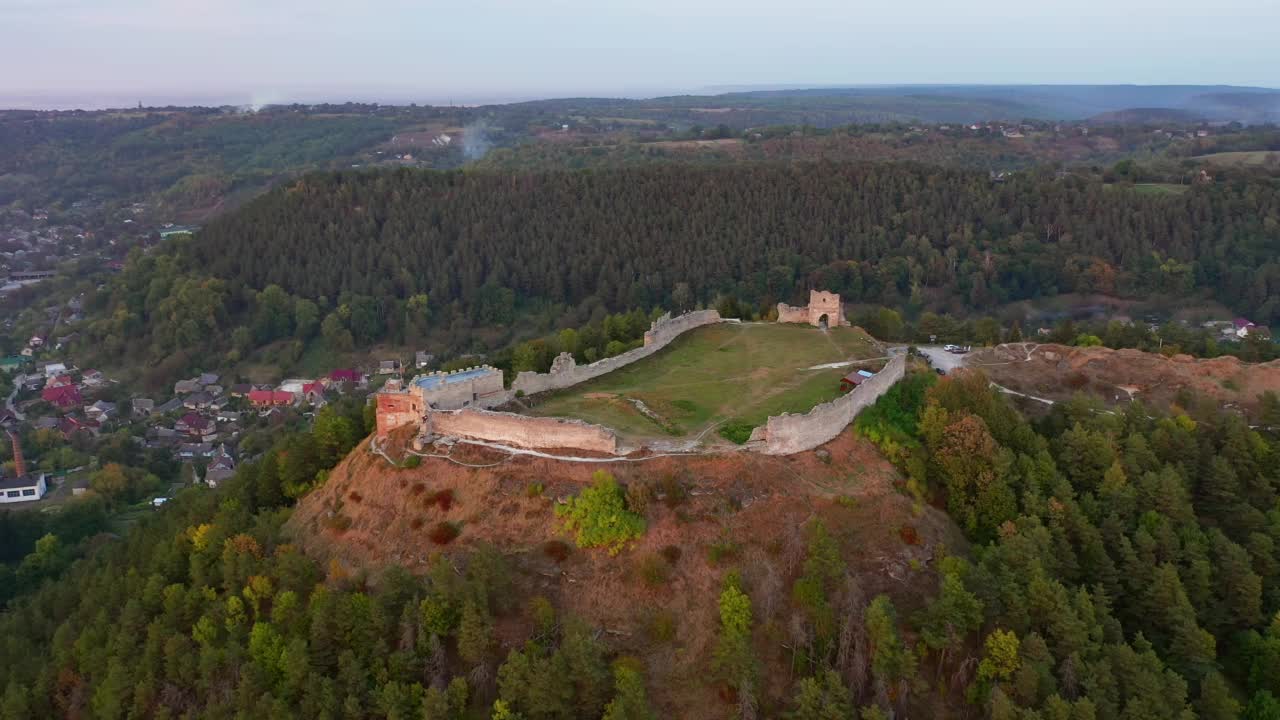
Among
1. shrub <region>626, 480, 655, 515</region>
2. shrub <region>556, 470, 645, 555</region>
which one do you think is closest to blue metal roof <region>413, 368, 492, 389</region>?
shrub <region>556, 470, 645, 555</region>

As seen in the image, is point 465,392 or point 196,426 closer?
point 465,392

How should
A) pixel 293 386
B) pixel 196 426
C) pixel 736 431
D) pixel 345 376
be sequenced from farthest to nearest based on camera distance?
1. pixel 345 376
2. pixel 293 386
3. pixel 196 426
4. pixel 736 431

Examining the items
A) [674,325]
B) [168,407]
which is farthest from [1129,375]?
[168,407]

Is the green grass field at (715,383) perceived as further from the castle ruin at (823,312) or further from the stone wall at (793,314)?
the stone wall at (793,314)

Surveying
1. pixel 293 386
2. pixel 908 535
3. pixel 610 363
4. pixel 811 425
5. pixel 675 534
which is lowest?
pixel 293 386

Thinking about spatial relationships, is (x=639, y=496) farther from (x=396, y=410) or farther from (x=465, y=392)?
(x=396, y=410)

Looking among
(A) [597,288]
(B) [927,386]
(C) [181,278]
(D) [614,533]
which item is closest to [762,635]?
(D) [614,533]

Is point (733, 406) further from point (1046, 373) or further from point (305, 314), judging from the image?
point (305, 314)

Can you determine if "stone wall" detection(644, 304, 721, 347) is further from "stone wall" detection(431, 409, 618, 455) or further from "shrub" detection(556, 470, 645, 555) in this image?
"shrub" detection(556, 470, 645, 555)
